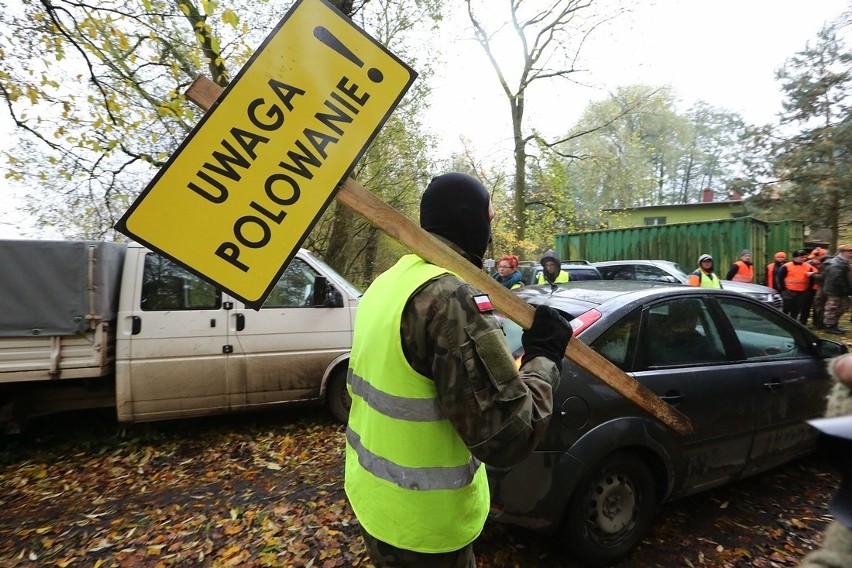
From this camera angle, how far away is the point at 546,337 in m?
1.48

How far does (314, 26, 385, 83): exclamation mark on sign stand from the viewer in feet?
4.52

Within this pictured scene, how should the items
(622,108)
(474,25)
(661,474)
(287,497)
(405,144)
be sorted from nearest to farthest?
(661,474) < (287,497) < (405,144) < (622,108) < (474,25)

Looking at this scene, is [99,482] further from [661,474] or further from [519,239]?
[519,239]

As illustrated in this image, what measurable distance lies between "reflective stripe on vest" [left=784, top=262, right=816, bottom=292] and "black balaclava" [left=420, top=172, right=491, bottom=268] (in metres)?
10.7

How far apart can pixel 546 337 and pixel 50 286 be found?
450 centimetres

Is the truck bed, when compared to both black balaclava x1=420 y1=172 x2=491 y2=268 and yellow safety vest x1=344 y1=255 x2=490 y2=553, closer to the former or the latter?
yellow safety vest x1=344 y1=255 x2=490 y2=553

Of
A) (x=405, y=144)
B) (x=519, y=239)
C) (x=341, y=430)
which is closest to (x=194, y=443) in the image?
(x=341, y=430)

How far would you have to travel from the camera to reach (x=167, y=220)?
130 cm

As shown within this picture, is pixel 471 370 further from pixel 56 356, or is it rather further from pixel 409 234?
pixel 56 356

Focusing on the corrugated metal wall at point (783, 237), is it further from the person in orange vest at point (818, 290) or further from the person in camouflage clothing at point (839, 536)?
the person in camouflage clothing at point (839, 536)

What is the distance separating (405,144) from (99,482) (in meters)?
11.5

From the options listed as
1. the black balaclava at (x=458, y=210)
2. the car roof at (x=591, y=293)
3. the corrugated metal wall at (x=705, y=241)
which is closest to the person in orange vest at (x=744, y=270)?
the corrugated metal wall at (x=705, y=241)

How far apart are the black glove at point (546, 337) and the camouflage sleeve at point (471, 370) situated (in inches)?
9.2

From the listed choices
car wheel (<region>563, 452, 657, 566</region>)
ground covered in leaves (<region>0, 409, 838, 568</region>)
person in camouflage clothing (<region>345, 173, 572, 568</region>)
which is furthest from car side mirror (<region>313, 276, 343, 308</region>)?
person in camouflage clothing (<region>345, 173, 572, 568</region>)
